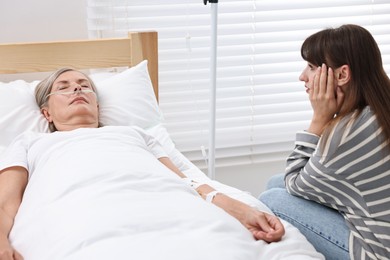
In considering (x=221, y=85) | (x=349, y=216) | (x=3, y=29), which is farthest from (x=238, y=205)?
(x=3, y=29)

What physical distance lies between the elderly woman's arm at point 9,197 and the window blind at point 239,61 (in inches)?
37.5

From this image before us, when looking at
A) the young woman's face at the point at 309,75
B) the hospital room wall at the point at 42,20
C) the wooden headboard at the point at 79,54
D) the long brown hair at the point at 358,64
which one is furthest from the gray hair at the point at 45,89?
the long brown hair at the point at 358,64

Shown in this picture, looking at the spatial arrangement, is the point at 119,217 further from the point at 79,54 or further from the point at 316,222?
the point at 79,54

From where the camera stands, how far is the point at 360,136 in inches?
51.7

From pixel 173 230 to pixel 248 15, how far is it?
152 centimetres

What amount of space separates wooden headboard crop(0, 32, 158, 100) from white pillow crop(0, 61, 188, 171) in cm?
6

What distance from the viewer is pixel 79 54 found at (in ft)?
6.61

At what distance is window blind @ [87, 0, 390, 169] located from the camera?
2.38m

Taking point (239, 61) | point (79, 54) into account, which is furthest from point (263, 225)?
point (239, 61)

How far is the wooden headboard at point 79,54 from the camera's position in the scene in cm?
198

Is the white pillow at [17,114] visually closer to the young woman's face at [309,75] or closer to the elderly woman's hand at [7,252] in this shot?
the elderly woman's hand at [7,252]

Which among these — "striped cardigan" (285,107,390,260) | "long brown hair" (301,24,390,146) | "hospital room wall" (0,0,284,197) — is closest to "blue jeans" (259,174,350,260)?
"striped cardigan" (285,107,390,260)

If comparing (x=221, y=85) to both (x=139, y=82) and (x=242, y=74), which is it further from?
(x=139, y=82)

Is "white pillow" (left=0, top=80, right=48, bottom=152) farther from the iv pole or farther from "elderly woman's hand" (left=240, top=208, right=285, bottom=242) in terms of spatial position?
"elderly woman's hand" (left=240, top=208, right=285, bottom=242)
